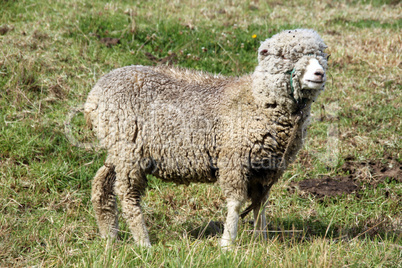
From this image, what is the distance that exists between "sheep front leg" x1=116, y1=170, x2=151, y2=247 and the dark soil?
5.90ft

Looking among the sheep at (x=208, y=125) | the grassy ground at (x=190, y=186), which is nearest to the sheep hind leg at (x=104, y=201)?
the sheep at (x=208, y=125)

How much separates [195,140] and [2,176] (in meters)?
2.19

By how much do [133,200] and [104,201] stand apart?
13.0 inches

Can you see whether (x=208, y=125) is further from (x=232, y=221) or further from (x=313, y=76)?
(x=313, y=76)

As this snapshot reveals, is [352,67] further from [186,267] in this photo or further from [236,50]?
[186,267]

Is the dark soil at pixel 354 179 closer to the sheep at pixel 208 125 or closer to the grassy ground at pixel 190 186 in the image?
the grassy ground at pixel 190 186

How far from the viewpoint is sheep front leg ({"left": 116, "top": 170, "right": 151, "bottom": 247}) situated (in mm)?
3535

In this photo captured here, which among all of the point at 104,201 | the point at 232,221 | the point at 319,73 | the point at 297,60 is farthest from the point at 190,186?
the point at 319,73

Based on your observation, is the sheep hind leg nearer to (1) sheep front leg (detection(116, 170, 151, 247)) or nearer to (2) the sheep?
(2) the sheep

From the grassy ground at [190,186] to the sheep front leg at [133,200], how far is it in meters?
0.13

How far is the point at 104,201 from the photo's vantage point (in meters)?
3.77

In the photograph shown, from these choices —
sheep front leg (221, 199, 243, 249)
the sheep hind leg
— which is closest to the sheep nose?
sheep front leg (221, 199, 243, 249)

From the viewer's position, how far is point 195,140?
11.1 ft

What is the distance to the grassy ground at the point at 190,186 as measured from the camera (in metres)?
3.23
